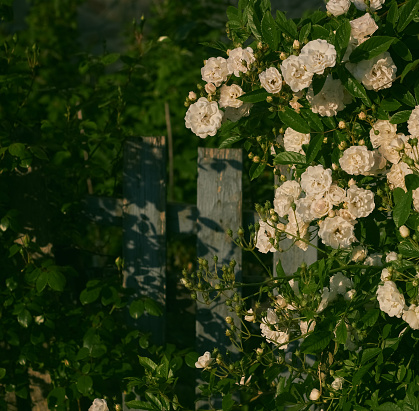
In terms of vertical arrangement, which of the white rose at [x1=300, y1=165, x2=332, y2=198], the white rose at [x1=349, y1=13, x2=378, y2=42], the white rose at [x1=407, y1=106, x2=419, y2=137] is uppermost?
the white rose at [x1=349, y1=13, x2=378, y2=42]

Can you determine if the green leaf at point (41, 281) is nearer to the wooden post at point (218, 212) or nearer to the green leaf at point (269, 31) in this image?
the wooden post at point (218, 212)

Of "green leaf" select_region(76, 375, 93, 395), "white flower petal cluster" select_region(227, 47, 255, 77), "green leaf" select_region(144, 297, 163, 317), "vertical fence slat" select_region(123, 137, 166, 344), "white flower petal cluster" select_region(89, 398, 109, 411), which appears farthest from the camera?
"vertical fence slat" select_region(123, 137, 166, 344)

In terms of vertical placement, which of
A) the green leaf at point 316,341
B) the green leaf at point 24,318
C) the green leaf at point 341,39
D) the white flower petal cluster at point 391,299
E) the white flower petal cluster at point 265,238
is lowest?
the green leaf at point 24,318

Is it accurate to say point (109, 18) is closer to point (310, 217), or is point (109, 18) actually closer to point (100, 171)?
point (100, 171)

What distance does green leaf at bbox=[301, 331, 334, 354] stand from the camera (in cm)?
164

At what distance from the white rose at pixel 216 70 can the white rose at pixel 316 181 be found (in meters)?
0.35

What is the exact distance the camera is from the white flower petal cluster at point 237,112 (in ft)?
6.07

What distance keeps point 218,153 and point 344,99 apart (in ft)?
2.33

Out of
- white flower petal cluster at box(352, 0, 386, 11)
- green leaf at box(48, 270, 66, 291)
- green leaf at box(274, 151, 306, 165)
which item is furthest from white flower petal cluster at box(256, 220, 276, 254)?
green leaf at box(48, 270, 66, 291)

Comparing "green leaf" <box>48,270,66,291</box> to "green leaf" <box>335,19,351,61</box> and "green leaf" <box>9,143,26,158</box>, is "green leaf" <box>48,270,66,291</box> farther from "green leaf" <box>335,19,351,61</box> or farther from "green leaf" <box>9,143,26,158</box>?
"green leaf" <box>335,19,351,61</box>

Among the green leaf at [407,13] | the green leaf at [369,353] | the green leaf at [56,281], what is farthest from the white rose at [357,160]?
the green leaf at [56,281]

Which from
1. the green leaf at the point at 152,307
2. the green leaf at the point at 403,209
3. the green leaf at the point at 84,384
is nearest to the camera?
the green leaf at the point at 403,209

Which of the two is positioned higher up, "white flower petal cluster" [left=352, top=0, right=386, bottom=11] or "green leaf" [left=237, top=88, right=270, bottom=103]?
"white flower petal cluster" [left=352, top=0, right=386, bottom=11]

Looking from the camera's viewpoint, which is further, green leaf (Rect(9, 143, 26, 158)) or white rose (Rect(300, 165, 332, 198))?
green leaf (Rect(9, 143, 26, 158))
